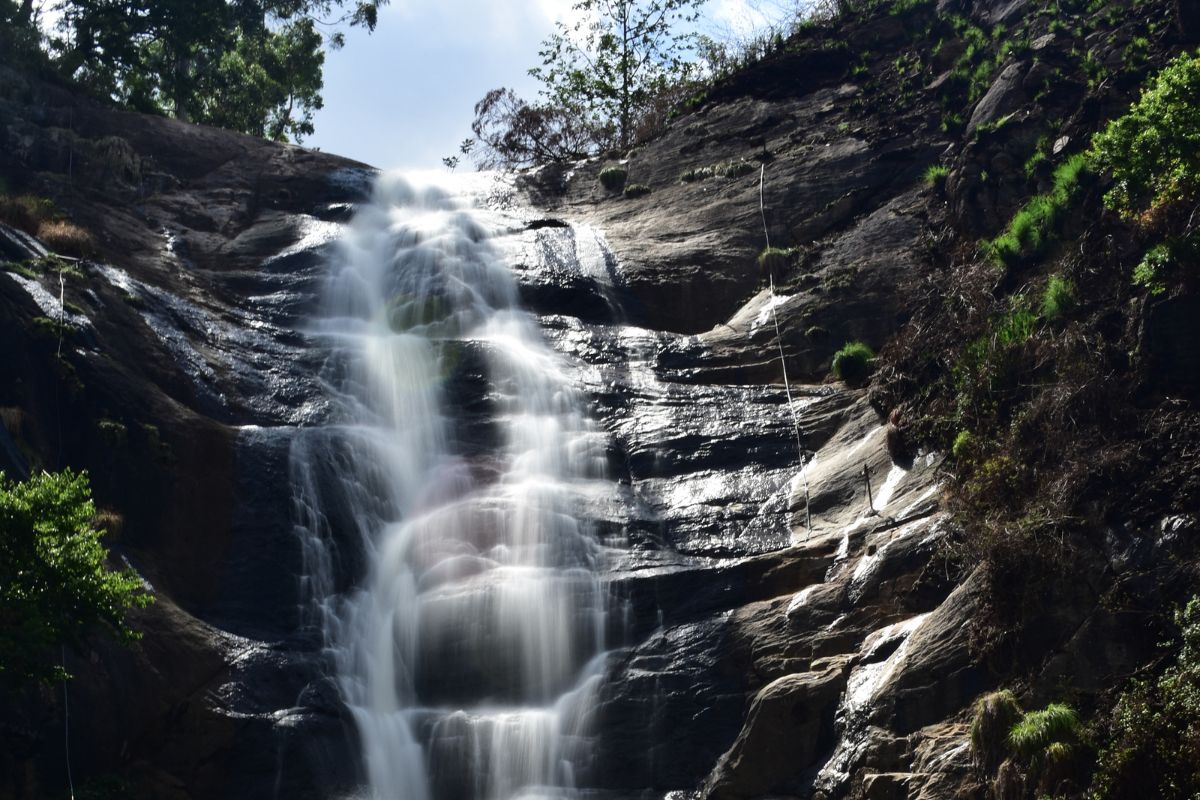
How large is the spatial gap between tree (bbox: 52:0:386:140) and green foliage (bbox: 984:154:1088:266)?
26174mm

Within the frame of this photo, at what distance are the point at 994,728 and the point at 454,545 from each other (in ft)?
31.7

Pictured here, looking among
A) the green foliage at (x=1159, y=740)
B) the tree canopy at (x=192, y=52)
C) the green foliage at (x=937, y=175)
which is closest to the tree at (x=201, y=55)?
the tree canopy at (x=192, y=52)

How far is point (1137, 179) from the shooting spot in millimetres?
19109

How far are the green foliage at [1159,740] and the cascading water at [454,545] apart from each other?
7.28 metres

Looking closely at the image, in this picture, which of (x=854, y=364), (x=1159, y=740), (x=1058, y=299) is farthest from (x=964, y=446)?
(x=1159, y=740)

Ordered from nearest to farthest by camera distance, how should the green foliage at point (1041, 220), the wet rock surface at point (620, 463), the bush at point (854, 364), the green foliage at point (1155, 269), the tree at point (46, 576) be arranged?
the tree at point (46, 576)
the wet rock surface at point (620, 463)
the green foliage at point (1155, 269)
the green foliage at point (1041, 220)
the bush at point (854, 364)

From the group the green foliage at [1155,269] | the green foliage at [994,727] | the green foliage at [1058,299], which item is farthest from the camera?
the green foliage at [1058,299]

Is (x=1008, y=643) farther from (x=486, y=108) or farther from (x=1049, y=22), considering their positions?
(x=486, y=108)

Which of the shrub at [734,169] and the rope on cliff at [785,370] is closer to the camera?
the rope on cliff at [785,370]

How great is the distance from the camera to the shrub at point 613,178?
34.6 metres

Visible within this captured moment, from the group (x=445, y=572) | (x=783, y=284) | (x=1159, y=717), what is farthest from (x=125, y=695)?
(x=783, y=284)

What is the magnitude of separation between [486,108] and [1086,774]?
34.6m

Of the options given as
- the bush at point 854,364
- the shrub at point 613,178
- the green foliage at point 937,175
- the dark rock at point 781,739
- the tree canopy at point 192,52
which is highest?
the tree canopy at point 192,52

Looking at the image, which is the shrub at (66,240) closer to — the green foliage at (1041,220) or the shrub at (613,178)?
the shrub at (613,178)
